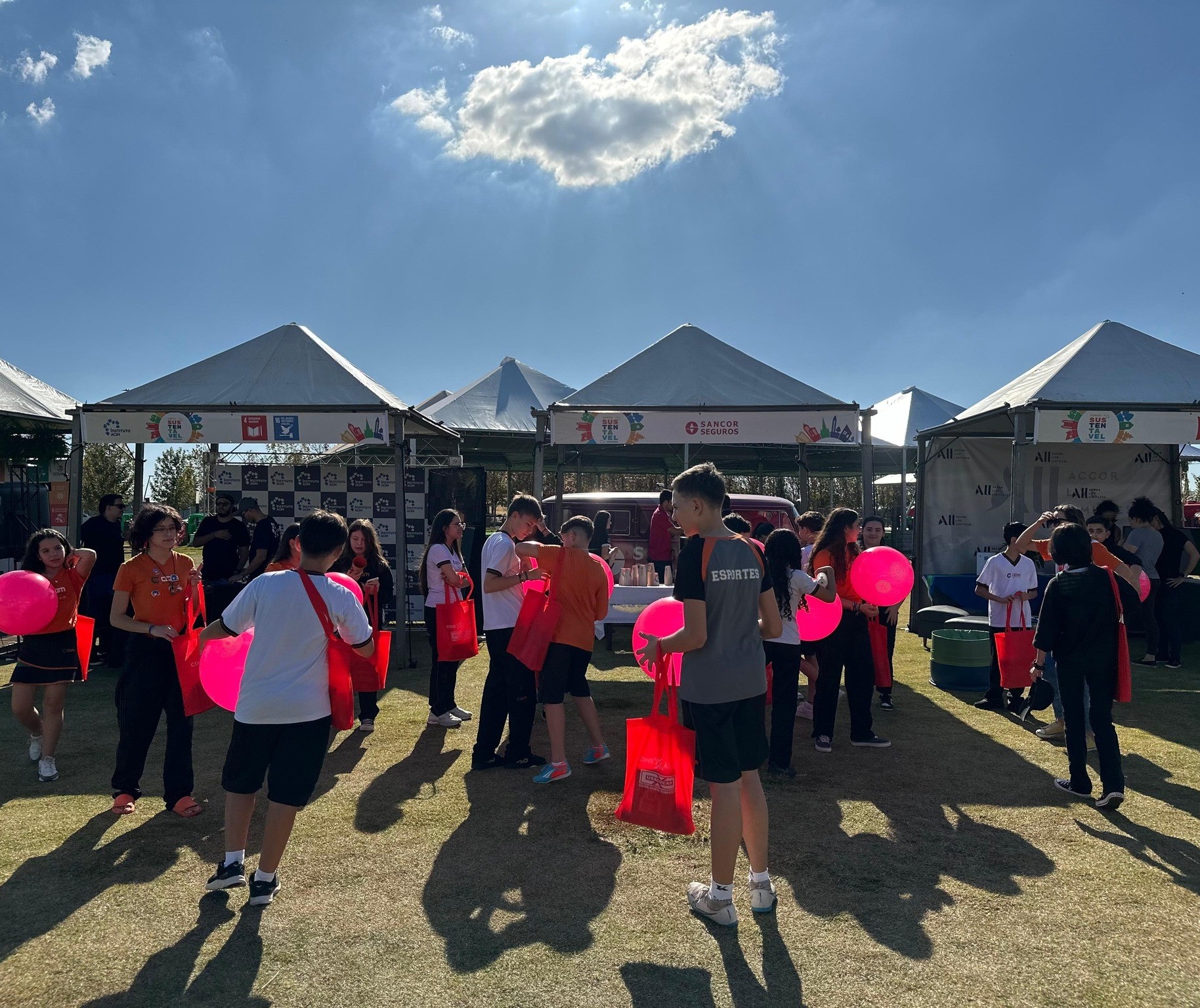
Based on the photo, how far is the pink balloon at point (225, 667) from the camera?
3.61 m

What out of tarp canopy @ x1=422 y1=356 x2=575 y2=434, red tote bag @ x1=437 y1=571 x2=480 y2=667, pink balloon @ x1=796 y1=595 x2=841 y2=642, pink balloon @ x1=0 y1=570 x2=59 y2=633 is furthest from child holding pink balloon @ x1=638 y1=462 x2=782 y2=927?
tarp canopy @ x1=422 y1=356 x2=575 y2=434

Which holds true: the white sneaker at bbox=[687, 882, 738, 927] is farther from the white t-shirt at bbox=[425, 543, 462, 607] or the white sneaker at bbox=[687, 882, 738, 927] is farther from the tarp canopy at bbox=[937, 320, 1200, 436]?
the tarp canopy at bbox=[937, 320, 1200, 436]

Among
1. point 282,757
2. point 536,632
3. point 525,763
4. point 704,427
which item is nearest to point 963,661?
point 704,427

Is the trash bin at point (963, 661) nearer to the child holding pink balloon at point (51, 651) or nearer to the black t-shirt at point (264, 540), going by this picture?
the black t-shirt at point (264, 540)

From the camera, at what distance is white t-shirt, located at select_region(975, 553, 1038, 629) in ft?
20.6

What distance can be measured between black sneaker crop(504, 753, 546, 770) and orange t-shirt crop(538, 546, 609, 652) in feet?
3.04

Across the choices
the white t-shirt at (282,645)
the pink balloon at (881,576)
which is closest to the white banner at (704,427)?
the pink balloon at (881,576)

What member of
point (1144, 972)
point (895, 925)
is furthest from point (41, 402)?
point (1144, 972)

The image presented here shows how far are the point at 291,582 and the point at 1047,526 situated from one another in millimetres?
5312

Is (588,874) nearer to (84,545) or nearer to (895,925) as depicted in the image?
(895,925)

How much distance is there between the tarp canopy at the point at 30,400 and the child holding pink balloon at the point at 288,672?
751 centimetres

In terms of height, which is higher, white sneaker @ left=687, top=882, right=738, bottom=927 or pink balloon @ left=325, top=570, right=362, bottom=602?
pink balloon @ left=325, top=570, right=362, bottom=602

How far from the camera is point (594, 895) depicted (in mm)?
3385

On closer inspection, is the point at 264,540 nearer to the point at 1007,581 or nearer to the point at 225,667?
the point at 225,667
